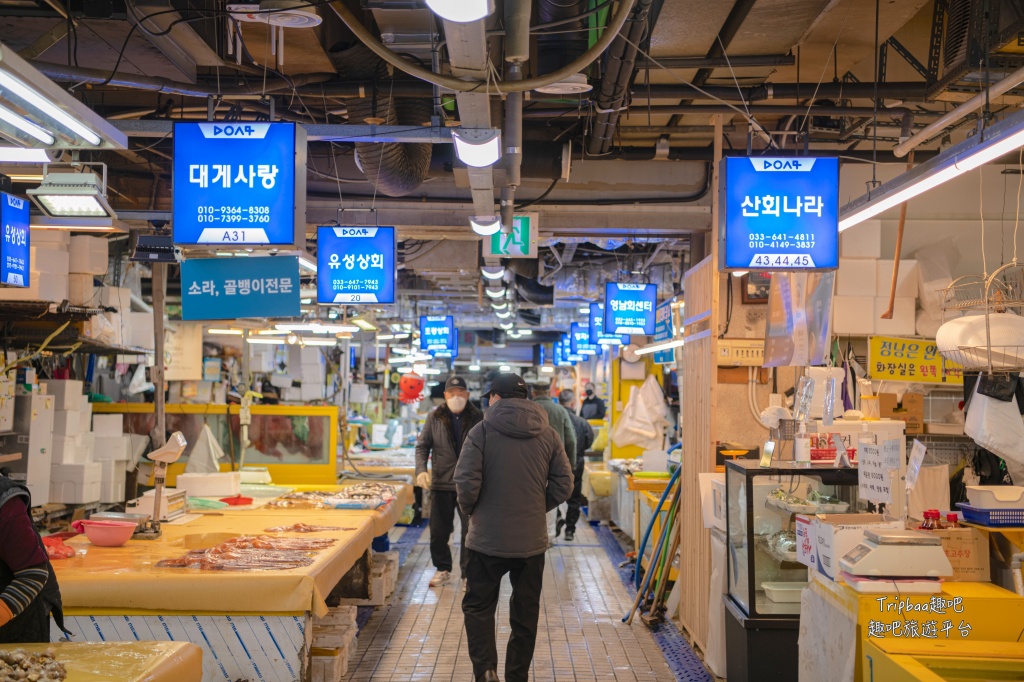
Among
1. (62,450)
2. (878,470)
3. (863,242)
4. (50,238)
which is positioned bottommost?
(62,450)

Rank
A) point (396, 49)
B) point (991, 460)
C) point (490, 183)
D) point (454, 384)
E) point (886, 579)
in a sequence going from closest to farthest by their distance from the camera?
point (886, 579)
point (396, 49)
point (490, 183)
point (991, 460)
point (454, 384)

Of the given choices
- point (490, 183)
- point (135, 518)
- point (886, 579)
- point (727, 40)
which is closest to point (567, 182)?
point (490, 183)

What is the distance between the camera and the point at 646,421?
44.5ft

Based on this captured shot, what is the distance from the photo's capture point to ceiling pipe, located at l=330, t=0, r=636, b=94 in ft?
13.9

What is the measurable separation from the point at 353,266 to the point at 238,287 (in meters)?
1.40

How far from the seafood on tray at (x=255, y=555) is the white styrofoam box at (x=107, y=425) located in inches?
184

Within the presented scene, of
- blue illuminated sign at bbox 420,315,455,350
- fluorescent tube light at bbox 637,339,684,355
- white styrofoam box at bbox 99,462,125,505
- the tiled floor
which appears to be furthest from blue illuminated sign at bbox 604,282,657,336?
white styrofoam box at bbox 99,462,125,505

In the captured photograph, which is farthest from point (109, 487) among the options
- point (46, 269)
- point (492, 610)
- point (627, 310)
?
point (627, 310)

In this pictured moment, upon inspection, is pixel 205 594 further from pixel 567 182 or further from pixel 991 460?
pixel 991 460

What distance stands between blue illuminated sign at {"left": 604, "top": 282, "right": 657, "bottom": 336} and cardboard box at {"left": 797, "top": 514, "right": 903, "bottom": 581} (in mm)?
8022

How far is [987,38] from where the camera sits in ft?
15.8

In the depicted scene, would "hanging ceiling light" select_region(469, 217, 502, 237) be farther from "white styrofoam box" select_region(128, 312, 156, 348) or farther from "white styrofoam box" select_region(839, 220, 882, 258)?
"white styrofoam box" select_region(128, 312, 156, 348)

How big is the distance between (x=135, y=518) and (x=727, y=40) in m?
5.50

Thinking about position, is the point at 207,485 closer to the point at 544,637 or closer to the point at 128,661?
the point at 544,637
